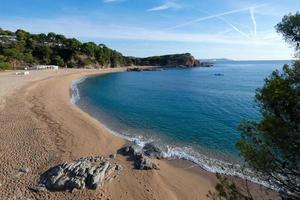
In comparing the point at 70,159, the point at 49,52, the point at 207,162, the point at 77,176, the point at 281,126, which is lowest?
the point at 207,162

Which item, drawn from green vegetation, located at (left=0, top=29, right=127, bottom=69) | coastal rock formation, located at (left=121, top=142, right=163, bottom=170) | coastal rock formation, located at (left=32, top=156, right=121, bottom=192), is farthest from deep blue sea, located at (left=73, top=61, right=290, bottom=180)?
green vegetation, located at (left=0, top=29, right=127, bottom=69)


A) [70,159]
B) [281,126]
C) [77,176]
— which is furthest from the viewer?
[70,159]

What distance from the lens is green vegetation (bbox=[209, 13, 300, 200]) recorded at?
24.8 feet

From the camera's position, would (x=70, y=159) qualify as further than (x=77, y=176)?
Yes

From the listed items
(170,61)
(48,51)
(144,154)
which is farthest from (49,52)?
(144,154)

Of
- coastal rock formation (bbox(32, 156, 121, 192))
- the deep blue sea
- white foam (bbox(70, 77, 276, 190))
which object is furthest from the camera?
the deep blue sea

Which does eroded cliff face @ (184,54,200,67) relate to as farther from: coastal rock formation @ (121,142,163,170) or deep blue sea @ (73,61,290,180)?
coastal rock formation @ (121,142,163,170)

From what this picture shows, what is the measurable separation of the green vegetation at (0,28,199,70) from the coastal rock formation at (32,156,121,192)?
85.9 m

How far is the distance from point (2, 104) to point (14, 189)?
78.2ft

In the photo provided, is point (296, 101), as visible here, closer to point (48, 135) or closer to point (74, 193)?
point (74, 193)

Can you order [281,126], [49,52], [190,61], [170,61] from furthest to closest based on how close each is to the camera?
[170,61] < [190,61] < [49,52] < [281,126]

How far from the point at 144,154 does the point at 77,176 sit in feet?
22.0

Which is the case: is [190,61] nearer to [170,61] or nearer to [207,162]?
[170,61]

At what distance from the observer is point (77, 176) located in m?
15.0
